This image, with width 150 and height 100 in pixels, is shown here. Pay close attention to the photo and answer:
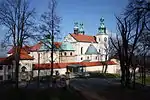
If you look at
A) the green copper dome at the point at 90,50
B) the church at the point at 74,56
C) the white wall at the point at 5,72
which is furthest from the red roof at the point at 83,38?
the white wall at the point at 5,72

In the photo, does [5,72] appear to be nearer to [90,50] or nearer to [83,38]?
[90,50]

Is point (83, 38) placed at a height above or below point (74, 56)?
above

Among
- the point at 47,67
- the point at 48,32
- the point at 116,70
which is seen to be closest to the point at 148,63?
the point at 116,70

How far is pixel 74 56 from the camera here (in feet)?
275

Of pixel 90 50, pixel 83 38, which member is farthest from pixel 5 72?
pixel 83 38

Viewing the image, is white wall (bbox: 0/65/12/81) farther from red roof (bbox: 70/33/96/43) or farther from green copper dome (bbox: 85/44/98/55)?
green copper dome (bbox: 85/44/98/55)

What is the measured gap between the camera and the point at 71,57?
83.6 m

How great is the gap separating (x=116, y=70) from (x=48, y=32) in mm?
39304

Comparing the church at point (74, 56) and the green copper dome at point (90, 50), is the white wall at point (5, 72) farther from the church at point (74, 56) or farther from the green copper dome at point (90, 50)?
the green copper dome at point (90, 50)

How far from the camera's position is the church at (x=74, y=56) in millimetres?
50506

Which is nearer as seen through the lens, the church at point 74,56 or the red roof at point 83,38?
the church at point 74,56

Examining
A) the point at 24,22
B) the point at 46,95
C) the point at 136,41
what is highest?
the point at 24,22

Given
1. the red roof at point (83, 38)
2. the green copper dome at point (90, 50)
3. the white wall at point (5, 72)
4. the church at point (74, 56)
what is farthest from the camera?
the red roof at point (83, 38)

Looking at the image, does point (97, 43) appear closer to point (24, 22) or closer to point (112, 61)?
point (112, 61)
